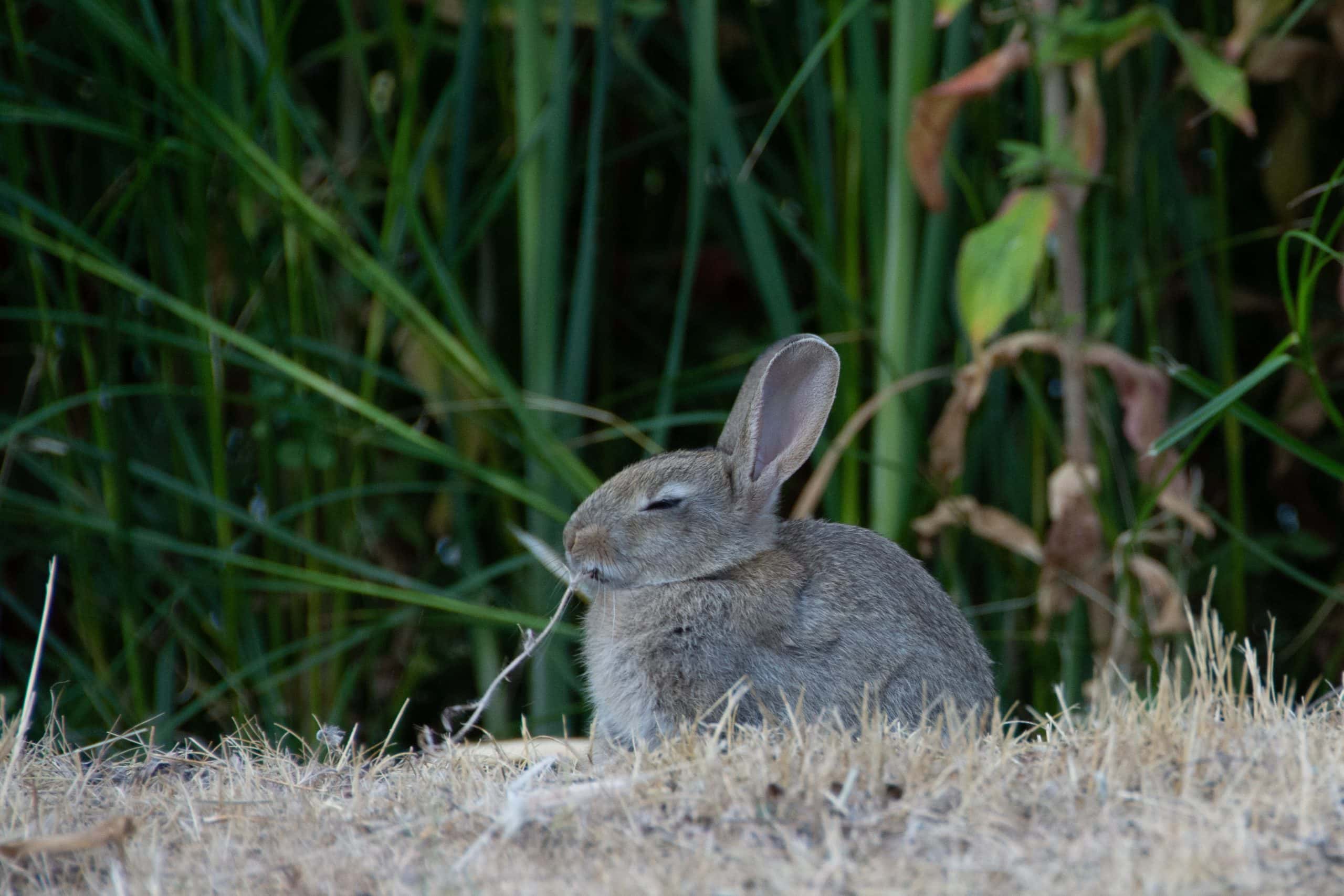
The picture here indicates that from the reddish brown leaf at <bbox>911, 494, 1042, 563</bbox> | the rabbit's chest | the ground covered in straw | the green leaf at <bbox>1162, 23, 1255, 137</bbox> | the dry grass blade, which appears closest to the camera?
the ground covered in straw

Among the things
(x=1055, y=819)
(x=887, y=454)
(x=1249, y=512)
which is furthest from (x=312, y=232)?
(x=1249, y=512)

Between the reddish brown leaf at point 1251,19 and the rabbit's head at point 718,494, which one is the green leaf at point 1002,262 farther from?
the reddish brown leaf at point 1251,19

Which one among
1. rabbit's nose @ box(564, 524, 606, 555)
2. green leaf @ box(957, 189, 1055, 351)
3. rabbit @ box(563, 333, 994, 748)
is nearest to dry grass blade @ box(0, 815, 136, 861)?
rabbit @ box(563, 333, 994, 748)

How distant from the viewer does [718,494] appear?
310cm

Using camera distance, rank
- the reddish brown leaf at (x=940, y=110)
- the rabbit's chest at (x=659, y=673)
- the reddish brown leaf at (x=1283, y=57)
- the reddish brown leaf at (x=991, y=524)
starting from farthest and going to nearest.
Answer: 1. the reddish brown leaf at (x=1283, y=57)
2. the reddish brown leaf at (x=991, y=524)
3. the reddish brown leaf at (x=940, y=110)
4. the rabbit's chest at (x=659, y=673)

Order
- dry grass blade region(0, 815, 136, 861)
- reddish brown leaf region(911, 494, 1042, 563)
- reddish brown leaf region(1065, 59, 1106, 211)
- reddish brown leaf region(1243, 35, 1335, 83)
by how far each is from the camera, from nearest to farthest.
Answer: dry grass blade region(0, 815, 136, 861) → reddish brown leaf region(1065, 59, 1106, 211) → reddish brown leaf region(911, 494, 1042, 563) → reddish brown leaf region(1243, 35, 1335, 83)

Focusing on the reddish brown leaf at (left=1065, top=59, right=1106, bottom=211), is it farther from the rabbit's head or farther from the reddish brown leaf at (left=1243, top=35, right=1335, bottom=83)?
the rabbit's head

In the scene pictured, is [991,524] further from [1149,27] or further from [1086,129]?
[1149,27]

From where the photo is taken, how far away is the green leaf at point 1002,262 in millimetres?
3209

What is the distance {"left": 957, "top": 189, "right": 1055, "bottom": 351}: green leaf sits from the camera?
321 centimetres

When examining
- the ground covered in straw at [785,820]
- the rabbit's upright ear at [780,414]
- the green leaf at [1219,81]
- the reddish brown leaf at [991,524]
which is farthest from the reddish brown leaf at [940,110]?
the ground covered in straw at [785,820]

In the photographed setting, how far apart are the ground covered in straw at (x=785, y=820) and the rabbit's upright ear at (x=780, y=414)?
892 mm

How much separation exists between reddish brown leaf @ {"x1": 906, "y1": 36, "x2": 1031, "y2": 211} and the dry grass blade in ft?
7.52

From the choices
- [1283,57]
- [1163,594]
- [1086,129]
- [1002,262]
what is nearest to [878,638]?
[1002,262]
